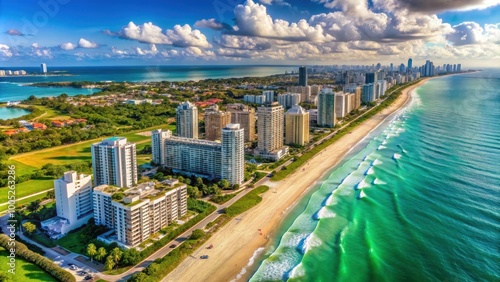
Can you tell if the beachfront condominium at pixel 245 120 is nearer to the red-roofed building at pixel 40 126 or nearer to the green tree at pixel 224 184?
the green tree at pixel 224 184

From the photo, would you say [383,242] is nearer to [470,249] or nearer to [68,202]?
[470,249]

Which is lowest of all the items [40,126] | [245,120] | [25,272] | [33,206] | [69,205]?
[25,272]

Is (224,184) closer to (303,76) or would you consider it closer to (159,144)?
(159,144)

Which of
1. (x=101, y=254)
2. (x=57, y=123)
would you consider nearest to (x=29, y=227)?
(x=101, y=254)

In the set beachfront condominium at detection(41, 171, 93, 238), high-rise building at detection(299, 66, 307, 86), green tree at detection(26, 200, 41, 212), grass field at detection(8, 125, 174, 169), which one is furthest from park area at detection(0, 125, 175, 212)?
high-rise building at detection(299, 66, 307, 86)

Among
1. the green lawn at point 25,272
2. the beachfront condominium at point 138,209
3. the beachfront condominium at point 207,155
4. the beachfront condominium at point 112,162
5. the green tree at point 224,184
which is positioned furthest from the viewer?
the beachfront condominium at point 207,155

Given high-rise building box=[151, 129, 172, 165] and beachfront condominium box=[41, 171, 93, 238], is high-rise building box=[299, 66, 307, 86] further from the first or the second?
beachfront condominium box=[41, 171, 93, 238]

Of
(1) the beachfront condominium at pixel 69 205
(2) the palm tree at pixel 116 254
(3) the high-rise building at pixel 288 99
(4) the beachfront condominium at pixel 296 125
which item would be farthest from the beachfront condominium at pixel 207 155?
(3) the high-rise building at pixel 288 99
